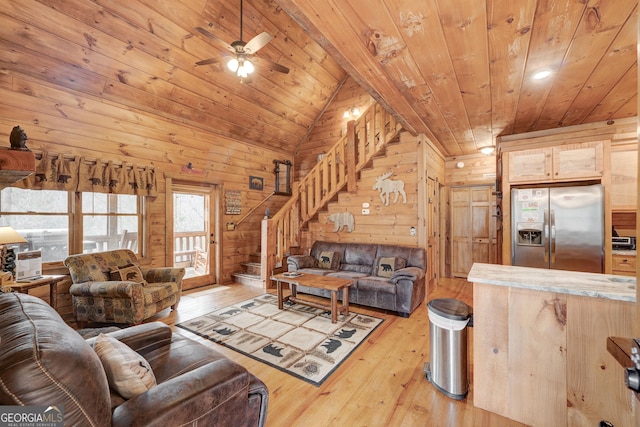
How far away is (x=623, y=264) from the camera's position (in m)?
3.28

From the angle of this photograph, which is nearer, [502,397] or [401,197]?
[502,397]

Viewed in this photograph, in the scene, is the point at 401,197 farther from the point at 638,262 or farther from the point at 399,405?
the point at 638,262

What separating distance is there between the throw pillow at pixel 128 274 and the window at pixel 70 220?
2.34 ft

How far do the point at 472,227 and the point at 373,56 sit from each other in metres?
4.51

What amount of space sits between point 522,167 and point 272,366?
4.11 metres

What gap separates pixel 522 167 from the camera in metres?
3.83

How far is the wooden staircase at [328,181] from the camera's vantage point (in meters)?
4.85

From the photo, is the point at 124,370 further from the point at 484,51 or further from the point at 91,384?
the point at 484,51

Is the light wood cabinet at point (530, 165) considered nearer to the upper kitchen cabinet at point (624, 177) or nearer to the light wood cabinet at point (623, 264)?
the upper kitchen cabinet at point (624, 177)

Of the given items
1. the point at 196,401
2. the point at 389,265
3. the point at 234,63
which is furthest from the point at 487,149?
the point at 196,401

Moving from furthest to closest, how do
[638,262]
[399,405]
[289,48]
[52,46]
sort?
[289,48], [52,46], [399,405], [638,262]

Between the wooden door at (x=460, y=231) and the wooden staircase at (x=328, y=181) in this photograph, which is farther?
the wooden door at (x=460, y=231)

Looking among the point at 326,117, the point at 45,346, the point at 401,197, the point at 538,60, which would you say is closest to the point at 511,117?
the point at 538,60

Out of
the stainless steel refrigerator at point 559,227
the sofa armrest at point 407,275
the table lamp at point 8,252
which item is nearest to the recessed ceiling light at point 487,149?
the stainless steel refrigerator at point 559,227
